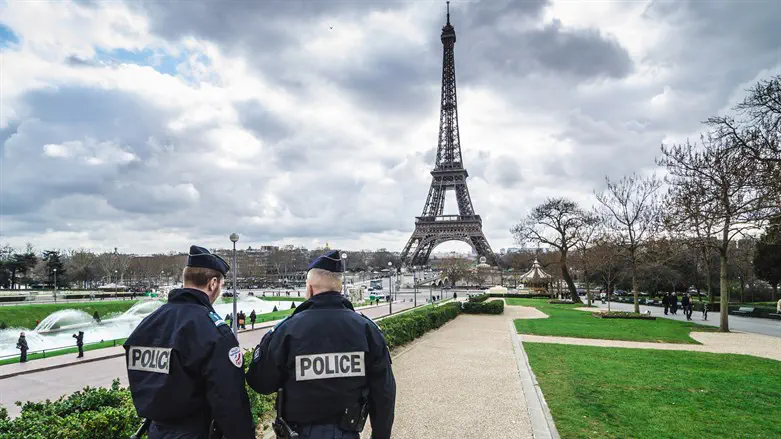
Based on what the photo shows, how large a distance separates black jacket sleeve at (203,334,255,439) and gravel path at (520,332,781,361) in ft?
52.1

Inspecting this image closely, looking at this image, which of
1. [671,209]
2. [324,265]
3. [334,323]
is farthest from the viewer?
[671,209]

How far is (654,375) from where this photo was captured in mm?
10773

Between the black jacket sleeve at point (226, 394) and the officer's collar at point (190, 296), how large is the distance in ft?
1.25

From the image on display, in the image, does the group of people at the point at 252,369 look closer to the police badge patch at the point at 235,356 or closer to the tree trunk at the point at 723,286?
the police badge patch at the point at 235,356

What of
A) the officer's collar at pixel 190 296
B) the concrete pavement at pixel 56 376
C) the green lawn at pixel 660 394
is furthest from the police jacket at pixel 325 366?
the concrete pavement at pixel 56 376

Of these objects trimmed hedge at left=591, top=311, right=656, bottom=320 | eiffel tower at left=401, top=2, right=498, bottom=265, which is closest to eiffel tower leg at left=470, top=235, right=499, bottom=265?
eiffel tower at left=401, top=2, right=498, bottom=265

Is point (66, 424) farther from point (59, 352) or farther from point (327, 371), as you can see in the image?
point (59, 352)

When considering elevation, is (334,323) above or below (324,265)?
below

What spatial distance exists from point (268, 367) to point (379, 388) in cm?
83

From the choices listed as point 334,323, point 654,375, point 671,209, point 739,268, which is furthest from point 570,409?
point 739,268

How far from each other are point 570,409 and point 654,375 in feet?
13.8

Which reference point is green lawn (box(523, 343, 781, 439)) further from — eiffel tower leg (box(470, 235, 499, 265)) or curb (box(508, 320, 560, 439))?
eiffel tower leg (box(470, 235, 499, 265))

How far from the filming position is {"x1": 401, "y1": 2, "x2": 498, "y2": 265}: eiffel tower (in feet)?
227

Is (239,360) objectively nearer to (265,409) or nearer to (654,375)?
(265,409)
